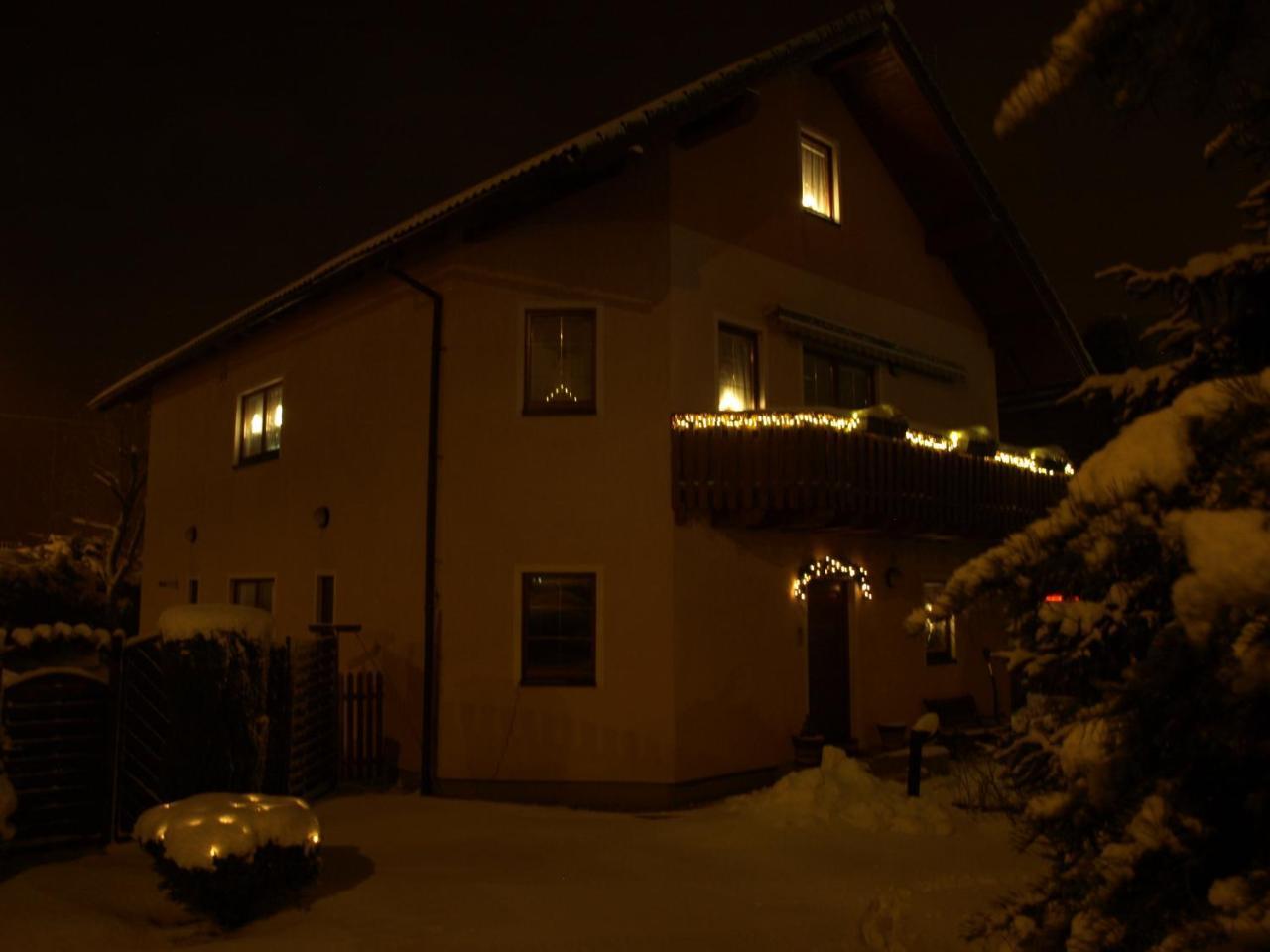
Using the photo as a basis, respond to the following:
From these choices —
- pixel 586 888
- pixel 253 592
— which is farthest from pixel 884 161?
pixel 586 888

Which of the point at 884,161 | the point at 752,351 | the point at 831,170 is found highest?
the point at 884,161

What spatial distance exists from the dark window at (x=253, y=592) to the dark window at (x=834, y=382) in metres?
9.27

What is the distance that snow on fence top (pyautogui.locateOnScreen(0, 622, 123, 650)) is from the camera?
A: 30.9ft

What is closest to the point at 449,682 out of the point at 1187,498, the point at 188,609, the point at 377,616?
the point at 377,616

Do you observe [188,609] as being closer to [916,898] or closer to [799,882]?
[799,882]

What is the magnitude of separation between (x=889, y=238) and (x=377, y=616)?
397 inches

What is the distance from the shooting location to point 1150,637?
3209mm

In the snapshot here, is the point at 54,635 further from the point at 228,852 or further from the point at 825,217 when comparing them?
the point at 825,217

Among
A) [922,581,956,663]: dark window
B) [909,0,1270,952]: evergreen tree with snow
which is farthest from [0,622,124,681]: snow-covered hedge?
[922,581,956,663]: dark window

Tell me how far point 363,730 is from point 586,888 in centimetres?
663

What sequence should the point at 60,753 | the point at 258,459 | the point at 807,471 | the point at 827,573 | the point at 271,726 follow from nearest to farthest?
the point at 60,753 < the point at 271,726 < the point at 807,471 < the point at 827,573 < the point at 258,459

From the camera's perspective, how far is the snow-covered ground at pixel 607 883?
6719mm

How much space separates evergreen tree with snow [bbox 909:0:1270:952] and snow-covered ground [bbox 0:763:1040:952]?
12.4ft

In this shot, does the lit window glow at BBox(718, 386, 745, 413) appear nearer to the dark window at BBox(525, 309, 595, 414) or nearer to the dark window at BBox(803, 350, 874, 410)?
the dark window at BBox(803, 350, 874, 410)
